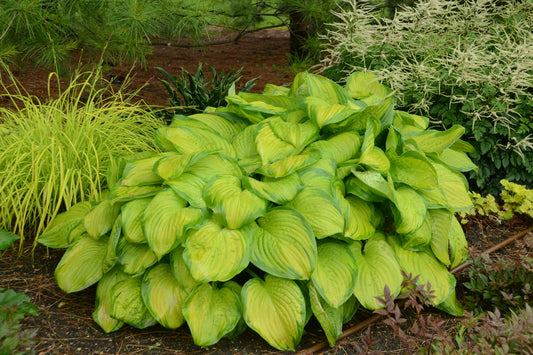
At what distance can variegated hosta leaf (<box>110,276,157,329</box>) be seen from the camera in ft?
6.91

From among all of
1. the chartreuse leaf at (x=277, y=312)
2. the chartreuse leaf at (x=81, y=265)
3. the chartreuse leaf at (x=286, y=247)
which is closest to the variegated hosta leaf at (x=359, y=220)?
the chartreuse leaf at (x=286, y=247)

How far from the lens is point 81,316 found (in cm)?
224

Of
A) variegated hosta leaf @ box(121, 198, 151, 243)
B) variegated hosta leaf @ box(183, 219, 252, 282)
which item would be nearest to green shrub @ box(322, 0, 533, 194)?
variegated hosta leaf @ box(183, 219, 252, 282)

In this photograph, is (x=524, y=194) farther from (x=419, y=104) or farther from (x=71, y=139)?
(x=71, y=139)

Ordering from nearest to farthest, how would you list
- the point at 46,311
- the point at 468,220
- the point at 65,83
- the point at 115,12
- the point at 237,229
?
the point at 237,229, the point at 46,311, the point at 468,220, the point at 115,12, the point at 65,83

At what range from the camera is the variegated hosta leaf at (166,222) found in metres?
2.01

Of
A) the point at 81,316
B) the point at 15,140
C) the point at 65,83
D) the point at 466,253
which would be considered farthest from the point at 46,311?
the point at 65,83

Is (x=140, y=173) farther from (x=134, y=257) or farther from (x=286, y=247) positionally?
(x=286, y=247)

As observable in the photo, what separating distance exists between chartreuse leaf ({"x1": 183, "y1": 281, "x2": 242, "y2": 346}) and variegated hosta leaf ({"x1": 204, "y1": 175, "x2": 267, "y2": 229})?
0.29 m

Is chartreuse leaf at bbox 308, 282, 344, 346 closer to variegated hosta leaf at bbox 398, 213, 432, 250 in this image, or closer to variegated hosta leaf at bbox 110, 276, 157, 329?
variegated hosta leaf at bbox 398, 213, 432, 250

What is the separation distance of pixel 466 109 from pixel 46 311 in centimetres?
261

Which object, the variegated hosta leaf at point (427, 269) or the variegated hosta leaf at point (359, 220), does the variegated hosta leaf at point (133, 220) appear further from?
the variegated hosta leaf at point (427, 269)

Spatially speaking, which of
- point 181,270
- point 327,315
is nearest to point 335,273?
point 327,315

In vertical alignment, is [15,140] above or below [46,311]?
above
